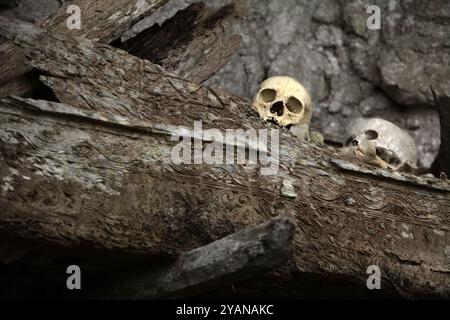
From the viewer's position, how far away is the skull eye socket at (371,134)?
3.14 m

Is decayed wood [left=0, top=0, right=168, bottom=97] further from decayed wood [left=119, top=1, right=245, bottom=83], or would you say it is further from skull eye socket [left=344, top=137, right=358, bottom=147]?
skull eye socket [left=344, top=137, right=358, bottom=147]

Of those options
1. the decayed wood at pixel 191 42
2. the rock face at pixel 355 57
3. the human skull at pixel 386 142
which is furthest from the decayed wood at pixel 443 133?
the rock face at pixel 355 57

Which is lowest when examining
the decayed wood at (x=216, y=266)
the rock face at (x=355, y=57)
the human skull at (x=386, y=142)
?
the decayed wood at (x=216, y=266)

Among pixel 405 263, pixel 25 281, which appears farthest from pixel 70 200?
pixel 405 263

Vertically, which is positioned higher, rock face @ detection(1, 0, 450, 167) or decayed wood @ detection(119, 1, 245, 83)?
rock face @ detection(1, 0, 450, 167)

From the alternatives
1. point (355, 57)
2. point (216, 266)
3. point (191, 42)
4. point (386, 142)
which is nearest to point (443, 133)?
point (386, 142)

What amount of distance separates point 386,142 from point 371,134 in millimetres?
66

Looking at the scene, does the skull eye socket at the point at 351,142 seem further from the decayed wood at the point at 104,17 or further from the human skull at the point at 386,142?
the decayed wood at the point at 104,17

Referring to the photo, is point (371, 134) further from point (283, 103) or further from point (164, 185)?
point (164, 185)

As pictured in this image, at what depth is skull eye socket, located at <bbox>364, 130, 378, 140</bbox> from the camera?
3141mm

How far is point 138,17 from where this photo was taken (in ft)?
8.70

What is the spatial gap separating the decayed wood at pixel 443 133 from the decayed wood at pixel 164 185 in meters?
0.37

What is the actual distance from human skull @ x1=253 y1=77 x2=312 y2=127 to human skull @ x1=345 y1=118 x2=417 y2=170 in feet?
0.56

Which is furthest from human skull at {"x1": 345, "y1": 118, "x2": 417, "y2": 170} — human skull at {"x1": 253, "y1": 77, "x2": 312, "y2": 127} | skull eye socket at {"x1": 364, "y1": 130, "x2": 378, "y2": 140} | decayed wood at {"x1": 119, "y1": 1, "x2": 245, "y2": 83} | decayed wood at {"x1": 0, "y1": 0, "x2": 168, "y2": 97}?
decayed wood at {"x1": 0, "y1": 0, "x2": 168, "y2": 97}
